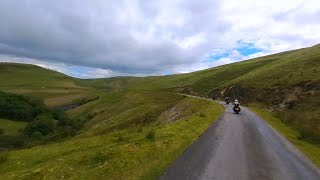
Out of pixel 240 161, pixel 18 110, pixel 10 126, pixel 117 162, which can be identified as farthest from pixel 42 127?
pixel 240 161

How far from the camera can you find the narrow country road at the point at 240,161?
15250 mm

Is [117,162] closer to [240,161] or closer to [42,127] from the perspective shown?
[240,161]

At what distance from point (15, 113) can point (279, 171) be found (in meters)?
165

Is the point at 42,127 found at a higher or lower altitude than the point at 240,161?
lower

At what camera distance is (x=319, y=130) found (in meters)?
31.5

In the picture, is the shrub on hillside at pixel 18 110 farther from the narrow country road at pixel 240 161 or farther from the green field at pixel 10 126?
the narrow country road at pixel 240 161

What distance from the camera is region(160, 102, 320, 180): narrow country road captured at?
15250mm

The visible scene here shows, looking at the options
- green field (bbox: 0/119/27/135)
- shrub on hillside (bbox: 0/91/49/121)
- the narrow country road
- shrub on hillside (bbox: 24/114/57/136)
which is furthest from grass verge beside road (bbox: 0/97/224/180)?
shrub on hillside (bbox: 0/91/49/121)

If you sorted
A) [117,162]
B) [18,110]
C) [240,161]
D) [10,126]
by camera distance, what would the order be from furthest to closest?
1. [18,110]
2. [10,126]
3. [240,161]
4. [117,162]

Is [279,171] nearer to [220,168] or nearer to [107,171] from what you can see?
[220,168]

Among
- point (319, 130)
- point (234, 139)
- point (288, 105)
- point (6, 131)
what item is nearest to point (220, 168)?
point (234, 139)

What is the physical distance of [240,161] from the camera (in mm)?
18203

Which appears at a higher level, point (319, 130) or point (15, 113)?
point (319, 130)

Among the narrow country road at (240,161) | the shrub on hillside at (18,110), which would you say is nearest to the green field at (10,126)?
the shrub on hillside at (18,110)
